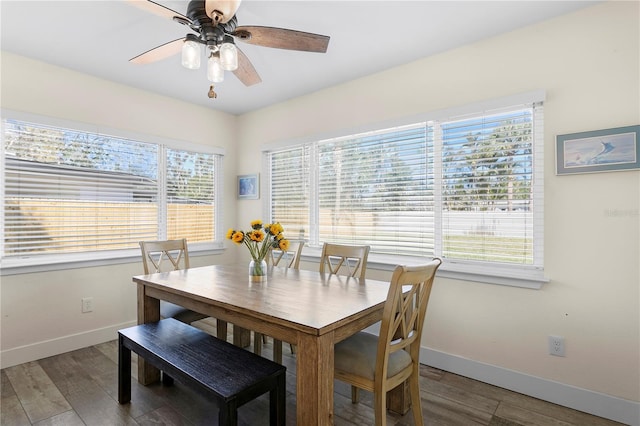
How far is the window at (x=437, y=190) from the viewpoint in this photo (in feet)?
7.61

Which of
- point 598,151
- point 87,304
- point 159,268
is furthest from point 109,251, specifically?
point 598,151

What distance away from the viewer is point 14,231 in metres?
2.72

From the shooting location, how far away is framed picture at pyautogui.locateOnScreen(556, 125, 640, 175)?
6.33 feet

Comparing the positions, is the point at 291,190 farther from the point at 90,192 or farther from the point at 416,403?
the point at 416,403

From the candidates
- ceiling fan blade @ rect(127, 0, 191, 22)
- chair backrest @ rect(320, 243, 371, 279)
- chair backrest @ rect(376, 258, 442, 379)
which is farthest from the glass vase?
ceiling fan blade @ rect(127, 0, 191, 22)

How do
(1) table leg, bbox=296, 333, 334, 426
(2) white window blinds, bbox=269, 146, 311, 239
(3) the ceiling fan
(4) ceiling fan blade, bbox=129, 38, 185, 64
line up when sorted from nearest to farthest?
(1) table leg, bbox=296, 333, 334, 426 < (3) the ceiling fan < (4) ceiling fan blade, bbox=129, 38, 185, 64 < (2) white window blinds, bbox=269, 146, 311, 239

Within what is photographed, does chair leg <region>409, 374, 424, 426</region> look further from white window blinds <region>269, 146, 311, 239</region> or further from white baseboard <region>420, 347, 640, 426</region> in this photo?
white window blinds <region>269, 146, 311, 239</region>

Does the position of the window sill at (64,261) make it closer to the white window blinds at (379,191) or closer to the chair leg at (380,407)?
the white window blinds at (379,191)

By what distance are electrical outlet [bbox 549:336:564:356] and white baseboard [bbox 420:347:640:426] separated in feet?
0.64

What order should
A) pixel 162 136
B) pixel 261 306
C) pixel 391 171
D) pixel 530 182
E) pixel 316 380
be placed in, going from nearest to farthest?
pixel 316 380
pixel 261 306
pixel 530 182
pixel 391 171
pixel 162 136

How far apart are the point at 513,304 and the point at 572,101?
143 centimetres

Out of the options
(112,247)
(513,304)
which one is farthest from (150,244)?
(513,304)

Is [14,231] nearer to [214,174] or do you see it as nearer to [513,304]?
[214,174]

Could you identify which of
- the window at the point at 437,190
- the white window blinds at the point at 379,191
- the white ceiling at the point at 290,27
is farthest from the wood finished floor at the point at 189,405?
the white ceiling at the point at 290,27
